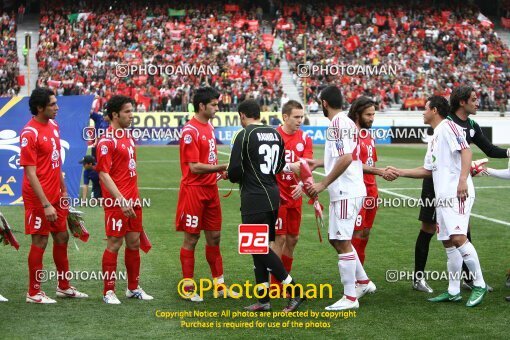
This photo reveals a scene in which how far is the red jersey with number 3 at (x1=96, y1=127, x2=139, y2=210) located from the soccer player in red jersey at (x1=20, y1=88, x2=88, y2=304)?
1.79 feet

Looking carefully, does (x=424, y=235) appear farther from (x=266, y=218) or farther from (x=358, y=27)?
(x=358, y=27)

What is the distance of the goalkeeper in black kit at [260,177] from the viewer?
26.6ft

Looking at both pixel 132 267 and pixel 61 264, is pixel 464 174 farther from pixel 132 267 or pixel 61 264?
pixel 61 264

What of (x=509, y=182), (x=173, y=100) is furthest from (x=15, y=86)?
(x=509, y=182)

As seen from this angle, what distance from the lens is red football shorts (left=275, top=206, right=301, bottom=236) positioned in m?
9.19

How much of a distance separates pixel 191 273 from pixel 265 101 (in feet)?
117

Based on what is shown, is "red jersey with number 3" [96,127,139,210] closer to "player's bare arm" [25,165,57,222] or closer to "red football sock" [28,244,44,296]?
"player's bare arm" [25,165,57,222]

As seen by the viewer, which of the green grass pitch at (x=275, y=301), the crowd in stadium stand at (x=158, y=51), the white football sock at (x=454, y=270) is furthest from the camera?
the crowd in stadium stand at (x=158, y=51)

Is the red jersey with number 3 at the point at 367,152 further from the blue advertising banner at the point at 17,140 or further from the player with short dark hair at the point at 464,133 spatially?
the blue advertising banner at the point at 17,140

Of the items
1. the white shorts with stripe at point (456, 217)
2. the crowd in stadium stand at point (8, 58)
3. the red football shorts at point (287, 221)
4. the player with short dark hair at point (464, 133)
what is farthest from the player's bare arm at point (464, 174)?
the crowd in stadium stand at point (8, 58)

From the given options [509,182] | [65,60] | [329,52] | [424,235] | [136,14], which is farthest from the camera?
[136,14]

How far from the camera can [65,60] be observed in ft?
151

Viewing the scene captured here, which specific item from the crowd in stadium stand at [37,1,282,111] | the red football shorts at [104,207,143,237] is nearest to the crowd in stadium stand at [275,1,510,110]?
the crowd in stadium stand at [37,1,282,111]

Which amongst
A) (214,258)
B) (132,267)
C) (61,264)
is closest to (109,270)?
(132,267)
